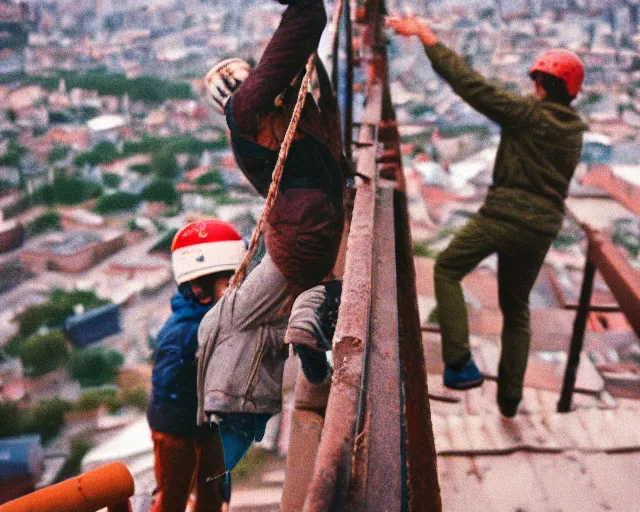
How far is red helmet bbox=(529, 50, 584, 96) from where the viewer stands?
2.06 metres

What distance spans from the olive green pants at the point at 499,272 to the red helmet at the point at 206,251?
3.44 ft

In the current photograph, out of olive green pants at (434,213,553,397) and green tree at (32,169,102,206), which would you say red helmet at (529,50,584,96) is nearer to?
olive green pants at (434,213,553,397)

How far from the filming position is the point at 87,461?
1099 cm

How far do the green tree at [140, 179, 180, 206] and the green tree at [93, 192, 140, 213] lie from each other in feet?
2.81

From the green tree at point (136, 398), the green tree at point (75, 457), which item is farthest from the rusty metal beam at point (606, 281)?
the green tree at point (136, 398)

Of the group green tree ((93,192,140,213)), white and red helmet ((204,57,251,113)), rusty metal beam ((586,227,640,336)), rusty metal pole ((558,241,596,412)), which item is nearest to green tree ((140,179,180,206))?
green tree ((93,192,140,213))

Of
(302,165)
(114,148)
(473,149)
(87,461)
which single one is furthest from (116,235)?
(302,165)

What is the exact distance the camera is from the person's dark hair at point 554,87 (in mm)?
2087

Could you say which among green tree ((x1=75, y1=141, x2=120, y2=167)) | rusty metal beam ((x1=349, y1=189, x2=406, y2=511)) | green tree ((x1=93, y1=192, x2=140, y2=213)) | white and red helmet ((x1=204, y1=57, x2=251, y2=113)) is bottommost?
green tree ((x1=93, y1=192, x2=140, y2=213))

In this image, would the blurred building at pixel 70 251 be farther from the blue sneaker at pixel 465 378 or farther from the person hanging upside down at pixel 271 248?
the person hanging upside down at pixel 271 248

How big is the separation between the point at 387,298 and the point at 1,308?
21952mm

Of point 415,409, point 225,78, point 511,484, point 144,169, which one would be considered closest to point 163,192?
point 144,169

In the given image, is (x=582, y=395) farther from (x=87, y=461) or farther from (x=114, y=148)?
(x=114, y=148)

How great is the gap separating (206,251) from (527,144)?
1.34 meters
